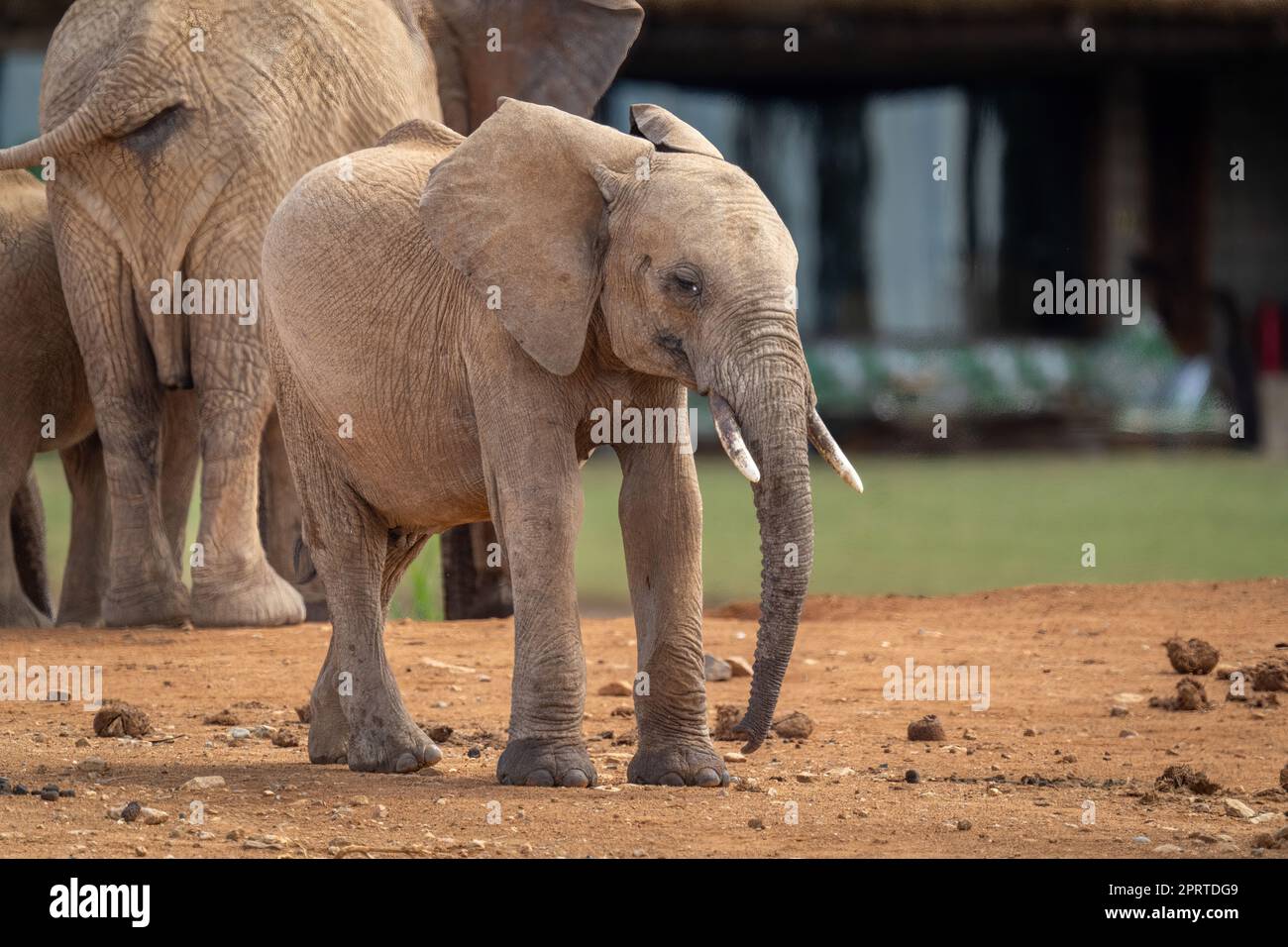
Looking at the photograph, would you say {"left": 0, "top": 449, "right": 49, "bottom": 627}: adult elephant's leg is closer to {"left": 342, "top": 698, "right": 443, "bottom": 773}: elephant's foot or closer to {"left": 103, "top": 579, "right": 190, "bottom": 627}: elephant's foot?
→ {"left": 103, "top": 579, "right": 190, "bottom": 627}: elephant's foot

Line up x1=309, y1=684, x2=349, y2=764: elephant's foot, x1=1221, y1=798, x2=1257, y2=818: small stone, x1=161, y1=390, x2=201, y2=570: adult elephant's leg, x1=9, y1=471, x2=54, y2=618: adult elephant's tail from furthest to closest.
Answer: x1=9, y1=471, x2=54, y2=618: adult elephant's tail < x1=161, y1=390, x2=201, y2=570: adult elephant's leg < x1=309, y1=684, x2=349, y2=764: elephant's foot < x1=1221, y1=798, x2=1257, y2=818: small stone

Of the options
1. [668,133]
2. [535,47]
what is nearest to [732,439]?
[668,133]

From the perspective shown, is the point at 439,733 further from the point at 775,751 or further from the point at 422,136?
the point at 422,136

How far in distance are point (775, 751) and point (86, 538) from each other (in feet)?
13.5

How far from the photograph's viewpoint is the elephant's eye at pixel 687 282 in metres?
5.70

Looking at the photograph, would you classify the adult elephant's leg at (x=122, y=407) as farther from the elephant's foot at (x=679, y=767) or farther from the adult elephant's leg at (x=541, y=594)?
the elephant's foot at (x=679, y=767)

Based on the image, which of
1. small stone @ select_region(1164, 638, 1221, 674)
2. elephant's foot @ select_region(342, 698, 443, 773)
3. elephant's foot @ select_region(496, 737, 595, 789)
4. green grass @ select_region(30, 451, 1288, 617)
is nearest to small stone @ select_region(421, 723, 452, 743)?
elephant's foot @ select_region(342, 698, 443, 773)

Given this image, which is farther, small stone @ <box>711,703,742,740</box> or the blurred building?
the blurred building

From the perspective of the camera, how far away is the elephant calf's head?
18.1 ft

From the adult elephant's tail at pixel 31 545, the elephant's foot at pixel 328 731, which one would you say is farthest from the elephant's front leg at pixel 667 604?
the adult elephant's tail at pixel 31 545

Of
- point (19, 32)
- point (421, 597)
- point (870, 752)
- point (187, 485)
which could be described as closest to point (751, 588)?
point (421, 597)

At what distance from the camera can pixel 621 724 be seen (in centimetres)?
762

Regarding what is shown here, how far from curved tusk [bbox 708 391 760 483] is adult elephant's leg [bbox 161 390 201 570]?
178 inches

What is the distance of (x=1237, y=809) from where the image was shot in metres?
5.82
